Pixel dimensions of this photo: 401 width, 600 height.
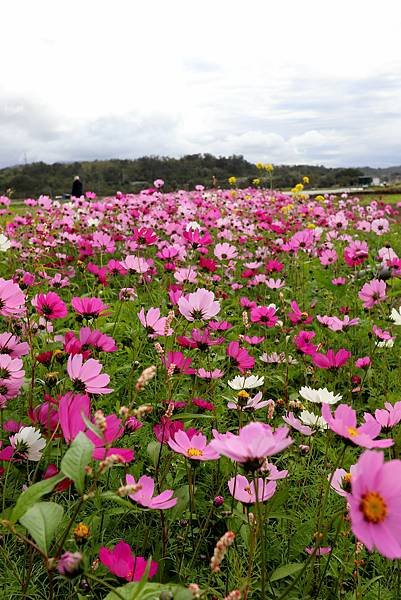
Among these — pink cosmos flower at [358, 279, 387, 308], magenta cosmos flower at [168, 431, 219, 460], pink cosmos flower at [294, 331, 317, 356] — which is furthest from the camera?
pink cosmos flower at [358, 279, 387, 308]

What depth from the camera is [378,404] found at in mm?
1948

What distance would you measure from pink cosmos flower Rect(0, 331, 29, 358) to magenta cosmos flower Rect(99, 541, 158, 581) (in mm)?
577

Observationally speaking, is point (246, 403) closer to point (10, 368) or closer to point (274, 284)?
point (10, 368)

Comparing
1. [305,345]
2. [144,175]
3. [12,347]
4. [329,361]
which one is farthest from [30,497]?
[144,175]

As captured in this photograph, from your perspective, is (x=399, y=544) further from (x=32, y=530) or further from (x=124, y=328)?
(x=124, y=328)

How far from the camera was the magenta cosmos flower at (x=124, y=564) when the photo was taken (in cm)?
77

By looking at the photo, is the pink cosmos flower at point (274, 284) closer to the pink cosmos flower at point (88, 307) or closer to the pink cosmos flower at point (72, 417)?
the pink cosmos flower at point (88, 307)

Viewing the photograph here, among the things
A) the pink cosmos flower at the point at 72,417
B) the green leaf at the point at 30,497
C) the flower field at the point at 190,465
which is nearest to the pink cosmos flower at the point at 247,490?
the flower field at the point at 190,465

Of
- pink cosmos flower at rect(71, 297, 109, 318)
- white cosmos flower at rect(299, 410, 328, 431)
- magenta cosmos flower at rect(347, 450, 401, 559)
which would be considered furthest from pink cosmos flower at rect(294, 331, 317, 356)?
magenta cosmos flower at rect(347, 450, 401, 559)

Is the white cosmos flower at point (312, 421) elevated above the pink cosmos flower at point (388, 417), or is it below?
below

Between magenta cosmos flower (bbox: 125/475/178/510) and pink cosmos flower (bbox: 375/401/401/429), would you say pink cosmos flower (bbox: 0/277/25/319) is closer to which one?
magenta cosmos flower (bbox: 125/475/178/510)

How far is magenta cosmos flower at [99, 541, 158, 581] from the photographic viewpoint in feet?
A: 2.54

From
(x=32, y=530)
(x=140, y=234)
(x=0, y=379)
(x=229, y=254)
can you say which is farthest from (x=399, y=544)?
(x=229, y=254)

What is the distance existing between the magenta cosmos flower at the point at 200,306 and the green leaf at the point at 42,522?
0.69m
